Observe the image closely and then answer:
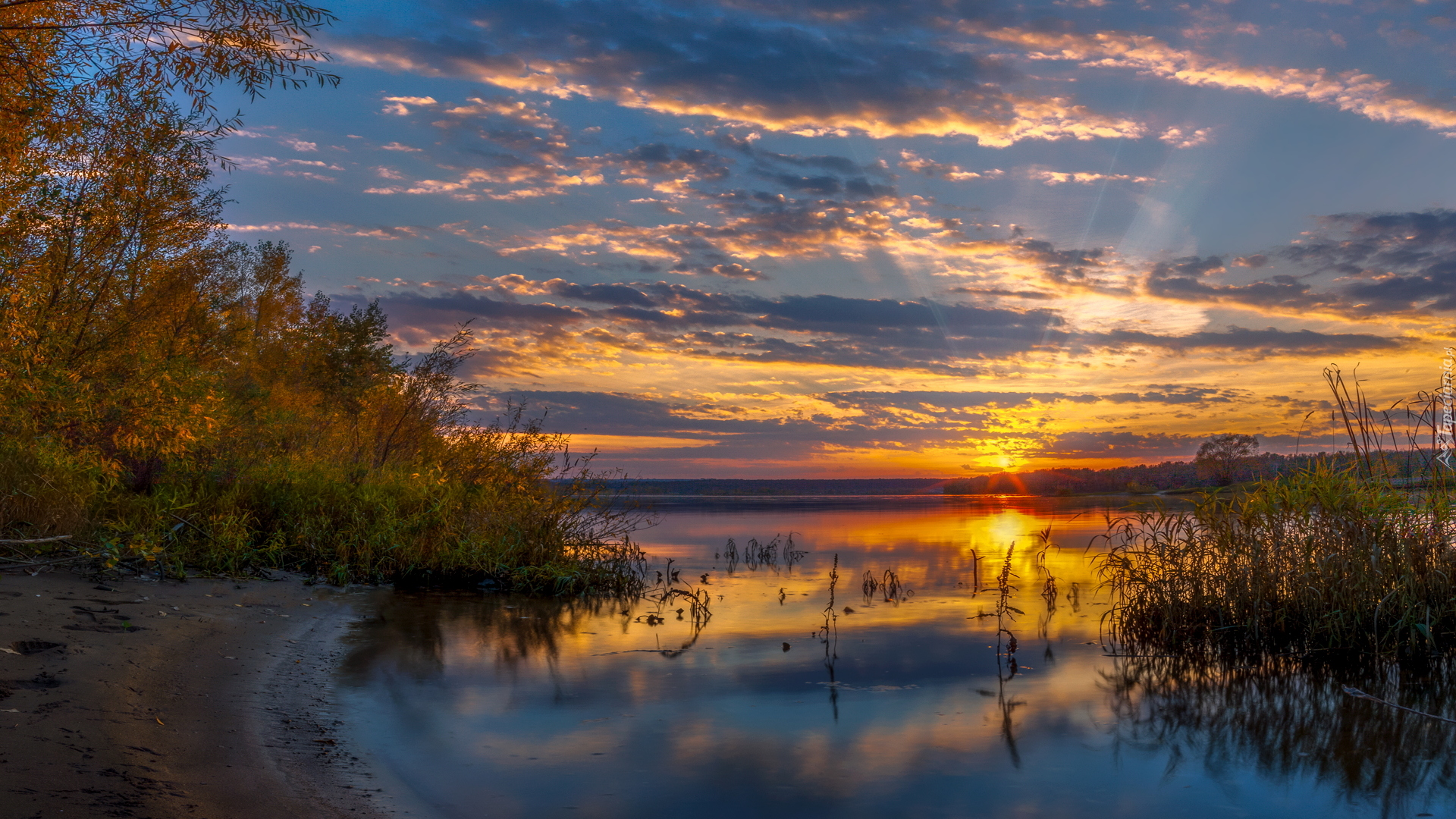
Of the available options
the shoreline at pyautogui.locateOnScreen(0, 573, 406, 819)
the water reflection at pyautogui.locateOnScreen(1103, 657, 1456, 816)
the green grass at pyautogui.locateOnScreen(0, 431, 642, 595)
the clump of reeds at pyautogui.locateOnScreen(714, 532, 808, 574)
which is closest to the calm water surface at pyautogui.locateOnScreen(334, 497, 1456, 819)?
the water reflection at pyautogui.locateOnScreen(1103, 657, 1456, 816)

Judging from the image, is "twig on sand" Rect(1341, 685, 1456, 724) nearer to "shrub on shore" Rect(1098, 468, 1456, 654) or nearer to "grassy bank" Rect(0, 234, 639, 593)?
"shrub on shore" Rect(1098, 468, 1456, 654)

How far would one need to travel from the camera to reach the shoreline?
5793mm

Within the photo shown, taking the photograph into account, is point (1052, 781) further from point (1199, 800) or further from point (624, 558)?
point (624, 558)

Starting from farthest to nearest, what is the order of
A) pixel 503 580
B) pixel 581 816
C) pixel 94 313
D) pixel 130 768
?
1. pixel 503 580
2. pixel 94 313
3. pixel 581 816
4. pixel 130 768

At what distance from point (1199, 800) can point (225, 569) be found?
613 inches

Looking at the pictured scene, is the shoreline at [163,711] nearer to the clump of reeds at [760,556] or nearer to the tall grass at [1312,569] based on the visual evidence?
the tall grass at [1312,569]

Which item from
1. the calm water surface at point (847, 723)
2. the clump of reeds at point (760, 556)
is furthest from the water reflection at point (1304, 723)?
the clump of reeds at point (760, 556)

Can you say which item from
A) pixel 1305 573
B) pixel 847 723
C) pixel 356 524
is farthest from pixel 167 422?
pixel 1305 573

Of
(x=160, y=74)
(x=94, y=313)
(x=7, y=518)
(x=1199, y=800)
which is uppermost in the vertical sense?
(x=160, y=74)

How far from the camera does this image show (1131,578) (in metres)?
13.4

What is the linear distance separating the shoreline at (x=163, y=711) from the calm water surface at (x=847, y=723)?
25.7 inches

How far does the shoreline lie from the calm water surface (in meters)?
0.65

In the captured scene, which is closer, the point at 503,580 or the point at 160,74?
the point at 160,74

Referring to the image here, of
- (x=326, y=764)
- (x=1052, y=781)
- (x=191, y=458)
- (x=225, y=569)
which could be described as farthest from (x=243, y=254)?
(x=1052, y=781)
